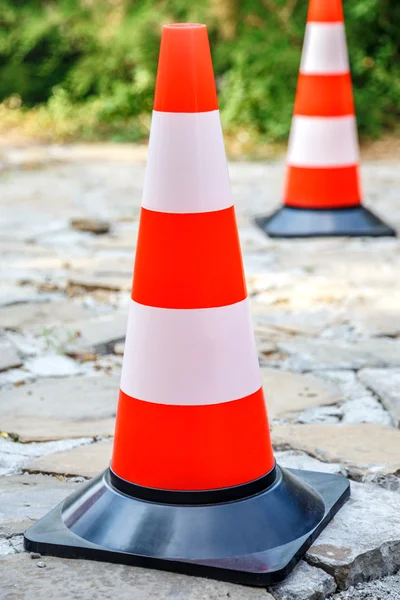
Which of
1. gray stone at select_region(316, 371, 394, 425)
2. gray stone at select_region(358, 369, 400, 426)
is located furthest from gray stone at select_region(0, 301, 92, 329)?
gray stone at select_region(358, 369, 400, 426)

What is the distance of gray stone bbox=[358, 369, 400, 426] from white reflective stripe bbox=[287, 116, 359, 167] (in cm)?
204

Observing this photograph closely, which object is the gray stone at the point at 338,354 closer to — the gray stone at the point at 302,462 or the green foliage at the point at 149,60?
the gray stone at the point at 302,462

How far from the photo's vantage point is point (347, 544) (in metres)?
2.11

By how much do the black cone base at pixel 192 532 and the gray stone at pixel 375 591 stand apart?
12 centimetres

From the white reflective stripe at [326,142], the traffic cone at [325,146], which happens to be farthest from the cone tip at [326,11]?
the white reflective stripe at [326,142]

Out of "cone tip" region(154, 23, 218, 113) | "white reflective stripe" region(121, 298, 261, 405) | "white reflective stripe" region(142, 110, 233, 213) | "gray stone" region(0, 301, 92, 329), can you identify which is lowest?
"gray stone" region(0, 301, 92, 329)

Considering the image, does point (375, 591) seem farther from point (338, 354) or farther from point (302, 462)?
point (338, 354)

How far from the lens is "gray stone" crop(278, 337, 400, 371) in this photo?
3.32 meters

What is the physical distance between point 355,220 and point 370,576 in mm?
3213

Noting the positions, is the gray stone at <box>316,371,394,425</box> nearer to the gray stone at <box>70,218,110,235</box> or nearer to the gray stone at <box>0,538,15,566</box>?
the gray stone at <box>0,538,15,566</box>

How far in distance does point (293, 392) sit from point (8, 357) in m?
0.95

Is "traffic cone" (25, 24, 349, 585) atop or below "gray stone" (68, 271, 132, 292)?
atop

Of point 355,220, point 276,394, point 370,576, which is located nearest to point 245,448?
point 370,576

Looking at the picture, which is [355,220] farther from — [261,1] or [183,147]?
[261,1]
